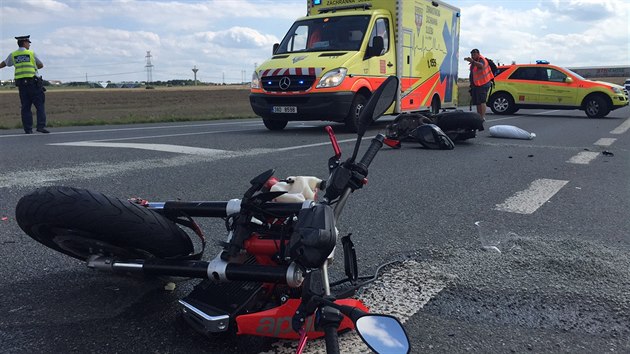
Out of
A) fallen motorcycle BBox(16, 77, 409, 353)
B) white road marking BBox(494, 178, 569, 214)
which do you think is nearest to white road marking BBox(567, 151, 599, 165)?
white road marking BBox(494, 178, 569, 214)

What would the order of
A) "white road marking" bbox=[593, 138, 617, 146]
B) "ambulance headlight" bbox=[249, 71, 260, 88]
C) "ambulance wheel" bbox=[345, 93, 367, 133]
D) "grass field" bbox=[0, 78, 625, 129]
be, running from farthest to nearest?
1. "grass field" bbox=[0, 78, 625, 129]
2. "ambulance headlight" bbox=[249, 71, 260, 88]
3. "ambulance wheel" bbox=[345, 93, 367, 133]
4. "white road marking" bbox=[593, 138, 617, 146]

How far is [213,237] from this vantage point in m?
3.25

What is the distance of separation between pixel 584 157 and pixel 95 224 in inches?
265

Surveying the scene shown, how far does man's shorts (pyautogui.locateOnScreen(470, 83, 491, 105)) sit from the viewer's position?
1244cm

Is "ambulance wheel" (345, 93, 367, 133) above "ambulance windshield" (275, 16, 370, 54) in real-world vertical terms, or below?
below

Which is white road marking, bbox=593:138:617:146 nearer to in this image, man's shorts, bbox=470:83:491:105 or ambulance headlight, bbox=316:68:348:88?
man's shorts, bbox=470:83:491:105

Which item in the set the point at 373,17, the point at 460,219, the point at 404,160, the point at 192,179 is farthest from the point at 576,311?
the point at 373,17

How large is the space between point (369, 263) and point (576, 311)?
0.98 metres

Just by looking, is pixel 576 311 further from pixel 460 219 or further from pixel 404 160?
pixel 404 160

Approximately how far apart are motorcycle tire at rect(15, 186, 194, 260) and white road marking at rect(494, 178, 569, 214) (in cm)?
277

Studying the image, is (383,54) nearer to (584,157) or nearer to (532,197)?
(584,157)

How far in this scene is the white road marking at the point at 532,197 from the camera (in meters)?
4.12

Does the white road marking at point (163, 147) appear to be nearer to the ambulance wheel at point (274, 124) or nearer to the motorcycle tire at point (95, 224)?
the ambulance wheel at point (274, 124)

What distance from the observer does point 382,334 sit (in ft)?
4.35
